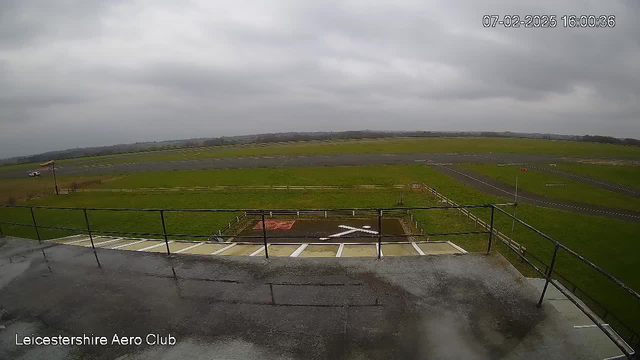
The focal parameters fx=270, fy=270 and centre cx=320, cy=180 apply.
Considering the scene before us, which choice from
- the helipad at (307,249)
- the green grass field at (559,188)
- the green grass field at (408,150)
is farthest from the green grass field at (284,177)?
the green grass field at (408,150)

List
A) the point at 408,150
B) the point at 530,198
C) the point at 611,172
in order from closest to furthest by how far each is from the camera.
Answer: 1. the point at 530,198
2. the point at 611,172
3. the point at 408,150

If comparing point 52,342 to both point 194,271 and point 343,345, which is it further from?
point 343,345

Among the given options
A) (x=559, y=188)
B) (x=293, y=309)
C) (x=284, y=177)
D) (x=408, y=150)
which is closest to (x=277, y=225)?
(x=293, y=309)

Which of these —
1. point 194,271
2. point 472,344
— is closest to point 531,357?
point 472,344

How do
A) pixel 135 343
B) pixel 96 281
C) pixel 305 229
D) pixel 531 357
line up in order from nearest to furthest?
pixel 531 357, pixel 135 343, pixel 96 281, pixel 305 229

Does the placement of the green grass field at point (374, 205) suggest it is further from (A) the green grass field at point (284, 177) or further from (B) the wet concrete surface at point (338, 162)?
(B) the wet concrete surface at point (338, 162)

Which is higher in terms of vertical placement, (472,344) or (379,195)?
(472,344)

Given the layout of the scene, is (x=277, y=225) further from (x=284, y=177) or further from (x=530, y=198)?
(x=530, y=198)
